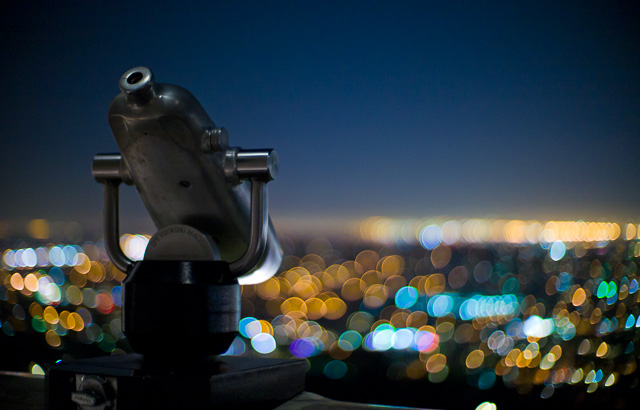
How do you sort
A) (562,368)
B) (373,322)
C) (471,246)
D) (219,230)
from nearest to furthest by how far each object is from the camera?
(219,230) < (562,368) < (471,246) < (373,322)

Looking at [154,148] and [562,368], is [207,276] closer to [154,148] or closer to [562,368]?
[154,148]

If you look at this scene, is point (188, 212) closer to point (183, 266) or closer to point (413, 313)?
point (183, 266)

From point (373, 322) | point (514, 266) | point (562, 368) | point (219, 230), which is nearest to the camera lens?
point (219, 230)

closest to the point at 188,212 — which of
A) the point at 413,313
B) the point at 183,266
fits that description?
the point at 183,266

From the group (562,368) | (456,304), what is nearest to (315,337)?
(456,304)
